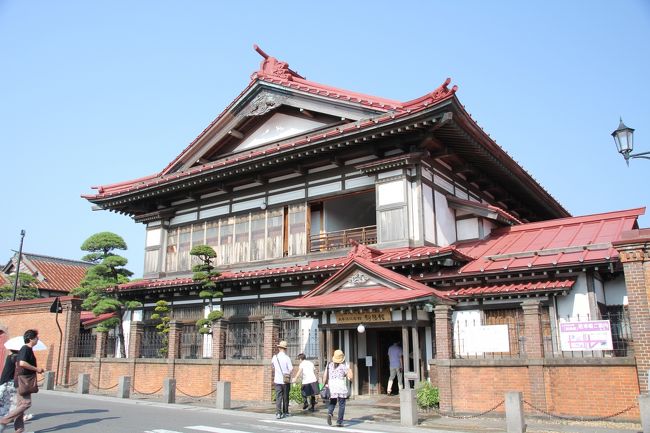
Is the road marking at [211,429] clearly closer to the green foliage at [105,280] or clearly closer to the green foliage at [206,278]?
the green foliage at [206,278]

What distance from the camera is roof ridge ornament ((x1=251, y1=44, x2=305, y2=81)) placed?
74.1ft

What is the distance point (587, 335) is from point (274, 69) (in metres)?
15.7

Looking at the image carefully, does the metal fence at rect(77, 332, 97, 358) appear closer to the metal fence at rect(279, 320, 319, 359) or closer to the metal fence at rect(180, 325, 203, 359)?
the metal fence at rect(180, 325, 203, 359)

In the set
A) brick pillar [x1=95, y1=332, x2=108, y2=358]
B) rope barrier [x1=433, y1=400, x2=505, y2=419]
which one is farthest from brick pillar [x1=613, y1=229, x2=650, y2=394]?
brick pillar [x1=95, y1=332, x2=108, y2=358]

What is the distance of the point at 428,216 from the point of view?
18484 mm

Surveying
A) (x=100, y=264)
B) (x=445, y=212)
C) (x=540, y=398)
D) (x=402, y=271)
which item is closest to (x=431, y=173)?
(x=445, y=212)

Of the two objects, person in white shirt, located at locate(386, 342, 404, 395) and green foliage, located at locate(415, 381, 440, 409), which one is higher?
person in white shirt, located at locate(386, 342, 404, 395)

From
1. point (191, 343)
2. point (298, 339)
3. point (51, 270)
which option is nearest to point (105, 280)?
point (191, 343)

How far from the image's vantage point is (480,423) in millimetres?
12852

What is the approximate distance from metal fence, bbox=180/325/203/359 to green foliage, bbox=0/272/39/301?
64.0 feet

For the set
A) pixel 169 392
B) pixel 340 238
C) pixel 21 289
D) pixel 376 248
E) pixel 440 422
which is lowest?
pixel 440 422

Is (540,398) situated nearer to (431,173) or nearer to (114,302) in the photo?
(431,173)

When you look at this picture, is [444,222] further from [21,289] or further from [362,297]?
[21,289]

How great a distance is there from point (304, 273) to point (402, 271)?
3.28m
